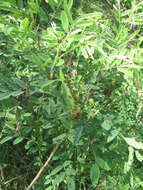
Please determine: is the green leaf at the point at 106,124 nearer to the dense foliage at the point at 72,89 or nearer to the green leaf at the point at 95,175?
the dense foliage at the point at 72,89

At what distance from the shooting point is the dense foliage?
657mm

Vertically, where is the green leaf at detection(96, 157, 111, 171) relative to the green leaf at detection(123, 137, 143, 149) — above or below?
below

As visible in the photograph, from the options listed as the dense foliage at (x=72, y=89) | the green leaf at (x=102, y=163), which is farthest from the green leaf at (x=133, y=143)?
the green leaf at (x=102, y=163)

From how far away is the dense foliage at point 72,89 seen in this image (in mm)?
657

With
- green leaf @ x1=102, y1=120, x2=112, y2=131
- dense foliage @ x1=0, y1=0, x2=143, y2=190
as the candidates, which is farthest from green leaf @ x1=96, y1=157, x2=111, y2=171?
green leaf @ x1=102, y1=120, x2=112, y2=131

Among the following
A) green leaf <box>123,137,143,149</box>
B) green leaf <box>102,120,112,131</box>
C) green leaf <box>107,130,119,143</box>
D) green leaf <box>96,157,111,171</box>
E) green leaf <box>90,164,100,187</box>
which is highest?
green leaf <box>102,120,112,131</box>

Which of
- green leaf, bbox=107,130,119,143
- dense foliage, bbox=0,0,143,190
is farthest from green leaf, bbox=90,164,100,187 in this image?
green leaf, bbox=107,130,119,143

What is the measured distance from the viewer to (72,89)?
796mm

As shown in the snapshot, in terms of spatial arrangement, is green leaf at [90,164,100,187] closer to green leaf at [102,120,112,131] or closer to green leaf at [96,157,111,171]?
green leaf at [96,157,111,171]

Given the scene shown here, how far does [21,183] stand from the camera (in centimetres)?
115

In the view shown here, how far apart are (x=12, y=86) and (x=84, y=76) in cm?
30

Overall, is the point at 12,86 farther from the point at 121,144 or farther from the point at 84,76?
the point at 121,144

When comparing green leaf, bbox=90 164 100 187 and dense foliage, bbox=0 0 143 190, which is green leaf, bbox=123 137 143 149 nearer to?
dense foliage, bbox=0 0 143 190

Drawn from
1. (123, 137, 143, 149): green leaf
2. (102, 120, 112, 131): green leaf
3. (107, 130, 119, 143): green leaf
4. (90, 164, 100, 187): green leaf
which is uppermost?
(102, 120, 112, 131): green leaf
